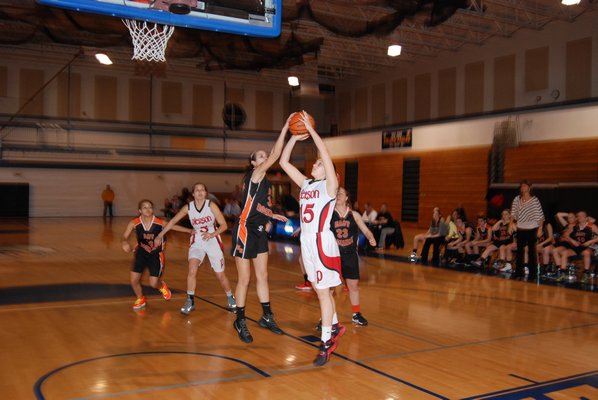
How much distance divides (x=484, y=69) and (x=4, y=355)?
Answer: 1952cm

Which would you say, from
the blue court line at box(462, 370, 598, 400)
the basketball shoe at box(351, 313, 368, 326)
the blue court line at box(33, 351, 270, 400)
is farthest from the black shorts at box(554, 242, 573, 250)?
the blue court line at box(33, 351, 270, 400)

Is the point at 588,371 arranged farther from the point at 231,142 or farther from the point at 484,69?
the point at 231,142

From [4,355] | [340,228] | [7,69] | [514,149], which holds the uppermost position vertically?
[7,69]

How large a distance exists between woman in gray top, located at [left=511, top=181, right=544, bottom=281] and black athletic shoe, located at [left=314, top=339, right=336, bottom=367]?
621cm

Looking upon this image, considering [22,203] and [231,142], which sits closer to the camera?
Answer: [22,203]

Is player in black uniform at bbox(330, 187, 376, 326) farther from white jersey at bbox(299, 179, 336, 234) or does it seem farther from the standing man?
the standing man

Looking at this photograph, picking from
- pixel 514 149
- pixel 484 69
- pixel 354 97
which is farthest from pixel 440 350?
pixel 354 97

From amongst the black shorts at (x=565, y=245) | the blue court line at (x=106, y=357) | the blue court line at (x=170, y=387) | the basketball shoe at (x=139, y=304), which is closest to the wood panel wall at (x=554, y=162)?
the black shorts at (x=565, y=245)

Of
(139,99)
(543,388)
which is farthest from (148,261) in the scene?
(139,99)

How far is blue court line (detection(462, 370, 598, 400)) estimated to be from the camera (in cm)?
398

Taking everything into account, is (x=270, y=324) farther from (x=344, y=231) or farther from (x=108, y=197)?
(x=108, y=197)

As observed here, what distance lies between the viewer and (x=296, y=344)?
5.28 meters

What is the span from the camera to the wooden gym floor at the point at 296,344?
13.5 feet

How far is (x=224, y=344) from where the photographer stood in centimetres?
523
